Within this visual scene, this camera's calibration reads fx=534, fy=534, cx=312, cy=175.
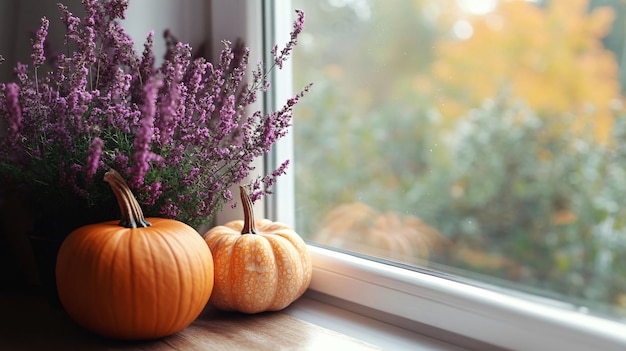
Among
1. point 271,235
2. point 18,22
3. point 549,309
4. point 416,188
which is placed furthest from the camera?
point 416,188

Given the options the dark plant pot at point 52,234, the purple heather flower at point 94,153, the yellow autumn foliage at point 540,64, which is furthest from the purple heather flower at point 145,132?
the yellow autumn foliage at point 540,64

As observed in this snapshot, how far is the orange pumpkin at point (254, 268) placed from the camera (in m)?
0.82

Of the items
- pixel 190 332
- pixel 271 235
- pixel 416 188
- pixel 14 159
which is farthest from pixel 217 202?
pixel 416 188

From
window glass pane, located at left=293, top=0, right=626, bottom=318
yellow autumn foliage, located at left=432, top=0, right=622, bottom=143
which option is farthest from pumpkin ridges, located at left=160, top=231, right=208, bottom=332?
yellow autumn foliage, located at left=432, top=0, right=622, bottom=143

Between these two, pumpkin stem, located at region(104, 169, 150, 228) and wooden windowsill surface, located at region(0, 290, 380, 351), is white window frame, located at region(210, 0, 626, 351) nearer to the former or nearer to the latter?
wooden windowsill surface, located at region(0, 290, 380, 351)

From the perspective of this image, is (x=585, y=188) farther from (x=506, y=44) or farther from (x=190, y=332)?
(x=190, y=332)

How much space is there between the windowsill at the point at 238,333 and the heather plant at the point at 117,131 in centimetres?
18

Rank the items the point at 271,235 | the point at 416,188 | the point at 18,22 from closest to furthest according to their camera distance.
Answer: the point at 271,235, the point at 18,22, the point at 416,188

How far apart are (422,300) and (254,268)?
0.88 feet

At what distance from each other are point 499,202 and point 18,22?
0.98 meters

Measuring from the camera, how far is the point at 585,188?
91 centimetres

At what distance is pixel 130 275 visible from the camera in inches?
28.0

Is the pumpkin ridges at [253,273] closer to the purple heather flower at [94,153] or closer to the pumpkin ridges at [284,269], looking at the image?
the pumpkin ridges at [284,269]

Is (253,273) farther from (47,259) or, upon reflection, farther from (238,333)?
(47,259)
